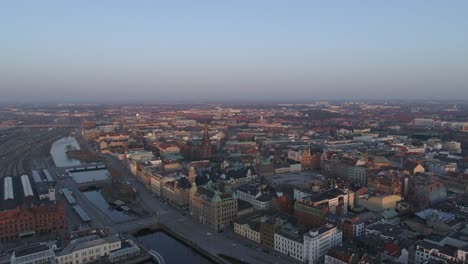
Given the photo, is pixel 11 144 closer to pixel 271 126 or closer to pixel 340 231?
pixel 271 126

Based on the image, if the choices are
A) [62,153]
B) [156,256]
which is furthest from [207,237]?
[62,153]

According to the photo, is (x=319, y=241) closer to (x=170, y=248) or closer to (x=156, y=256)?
(x=170, y=248)

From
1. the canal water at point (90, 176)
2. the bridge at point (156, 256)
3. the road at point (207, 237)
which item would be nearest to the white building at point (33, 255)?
the bridge at point (156, 256)

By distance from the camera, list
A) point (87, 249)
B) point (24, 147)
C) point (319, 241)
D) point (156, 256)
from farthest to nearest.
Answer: point (24, 147) < point (156, 256) < point (319, 241) < point (87, 249)

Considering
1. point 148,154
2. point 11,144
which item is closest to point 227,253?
point 148,154

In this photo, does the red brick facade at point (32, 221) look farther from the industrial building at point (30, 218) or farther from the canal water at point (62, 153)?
the canal water at point (62, 153)
